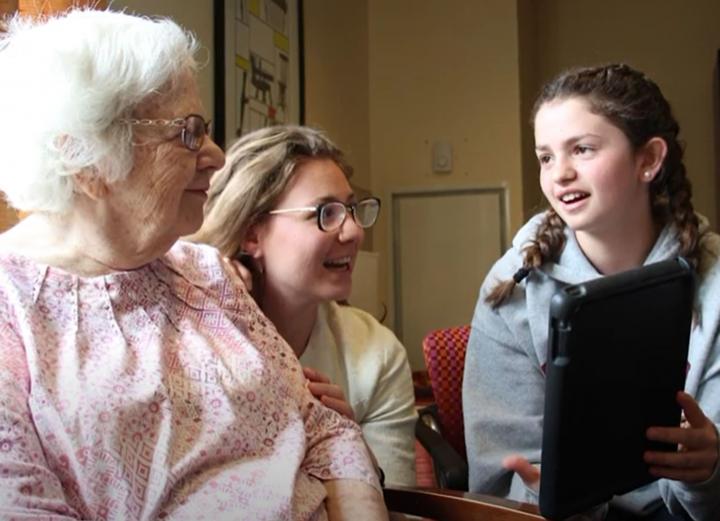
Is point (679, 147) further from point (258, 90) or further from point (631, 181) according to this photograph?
point (258, 90)

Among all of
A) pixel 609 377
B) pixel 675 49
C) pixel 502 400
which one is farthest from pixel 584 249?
pixel 675 49

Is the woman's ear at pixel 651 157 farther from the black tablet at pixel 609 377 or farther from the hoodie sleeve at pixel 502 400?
the black tablet at pixel 609 377

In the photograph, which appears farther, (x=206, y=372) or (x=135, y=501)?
(x=206, y=372)

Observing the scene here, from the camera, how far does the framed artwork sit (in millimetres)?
2336

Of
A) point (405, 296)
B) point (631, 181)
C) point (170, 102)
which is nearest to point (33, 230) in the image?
point (170, 102)

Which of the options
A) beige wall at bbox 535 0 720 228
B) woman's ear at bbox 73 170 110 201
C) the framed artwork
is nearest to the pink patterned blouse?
woman's ear at bbox 73 170 110 201

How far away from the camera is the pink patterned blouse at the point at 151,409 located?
0.90m

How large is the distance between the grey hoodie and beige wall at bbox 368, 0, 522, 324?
222 centimetres

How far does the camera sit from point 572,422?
0.96 m

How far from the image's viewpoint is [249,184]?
4.84 ft

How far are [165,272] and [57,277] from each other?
192mm

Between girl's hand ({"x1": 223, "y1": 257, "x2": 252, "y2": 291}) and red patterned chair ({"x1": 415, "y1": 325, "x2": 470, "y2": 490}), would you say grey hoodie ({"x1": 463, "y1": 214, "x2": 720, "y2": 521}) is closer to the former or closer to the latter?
red patterned chair ({"x1": 415, "y1": 325, "x2": 470, "y2": 490})

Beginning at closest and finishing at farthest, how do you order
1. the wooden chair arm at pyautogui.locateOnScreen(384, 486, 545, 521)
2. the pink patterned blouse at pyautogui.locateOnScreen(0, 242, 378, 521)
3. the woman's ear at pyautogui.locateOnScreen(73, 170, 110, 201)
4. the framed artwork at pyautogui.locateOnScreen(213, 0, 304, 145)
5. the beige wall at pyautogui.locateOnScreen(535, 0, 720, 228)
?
the pink patterned blouse at pyautogui.locateOnScreen(0, 242, 378, 521)
the woman's ear at pyautogui.locateOnScreen(73, 170, 110, 201)
the wooden chair arm at pyautogui.locateOnScreen(384, 486, 545, 521)
the framed artwork at pyautogui.locateOnScreen(213, 0, 304, 145)
the beige wall at pyautogui.locateOnScreen(535, 0, 720, 228)

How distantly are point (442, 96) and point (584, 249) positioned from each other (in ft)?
8.05
